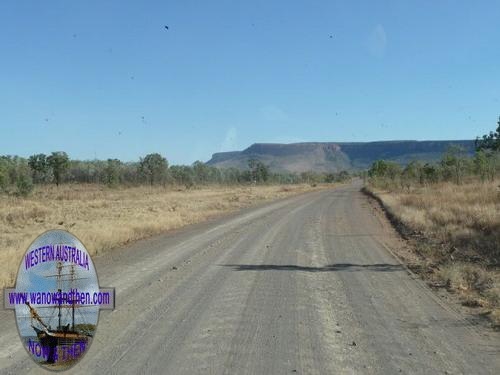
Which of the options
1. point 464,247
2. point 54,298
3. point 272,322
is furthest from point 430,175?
point 54,298

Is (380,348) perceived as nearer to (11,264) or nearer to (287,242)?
(11,264)

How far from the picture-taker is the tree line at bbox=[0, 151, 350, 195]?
87438 mm

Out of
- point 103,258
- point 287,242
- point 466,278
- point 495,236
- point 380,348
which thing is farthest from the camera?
point 287,242

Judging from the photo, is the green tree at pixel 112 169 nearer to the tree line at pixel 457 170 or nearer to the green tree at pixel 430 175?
the tree line at pixel 457 170

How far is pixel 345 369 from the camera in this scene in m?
5.05

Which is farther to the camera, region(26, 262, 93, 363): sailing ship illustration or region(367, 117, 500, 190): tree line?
region(367, 117, 500, 190): tree line

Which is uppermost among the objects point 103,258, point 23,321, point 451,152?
point 451,152

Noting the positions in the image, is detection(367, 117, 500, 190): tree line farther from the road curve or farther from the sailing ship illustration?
the sailing ship illustration

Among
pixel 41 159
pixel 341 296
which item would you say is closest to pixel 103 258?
pixel 341 296

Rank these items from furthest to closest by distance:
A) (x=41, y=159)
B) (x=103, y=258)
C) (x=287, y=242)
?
1. (x=41, y=159)
2. (x=287, y=242)
3. (x=103, y=258)

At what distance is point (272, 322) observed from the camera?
6727mm

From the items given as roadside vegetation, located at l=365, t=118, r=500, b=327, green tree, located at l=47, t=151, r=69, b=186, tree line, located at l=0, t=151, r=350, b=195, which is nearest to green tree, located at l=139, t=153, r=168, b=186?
tree line, located at l=0, t=151, r=350, b=195

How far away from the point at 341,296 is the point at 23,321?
19.0ft

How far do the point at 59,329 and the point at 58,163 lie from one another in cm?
9657
